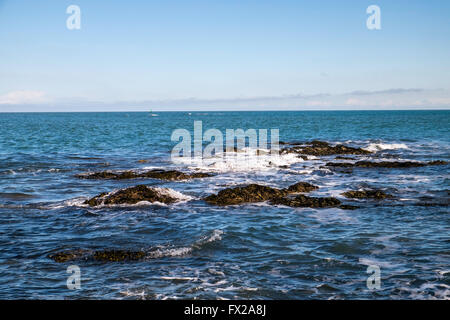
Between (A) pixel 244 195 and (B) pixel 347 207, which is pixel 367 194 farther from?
(A) pixel 244 195

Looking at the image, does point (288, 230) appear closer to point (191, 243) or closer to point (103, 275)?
point (191, 243)

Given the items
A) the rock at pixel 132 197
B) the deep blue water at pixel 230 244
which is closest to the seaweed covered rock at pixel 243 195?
the deep blue water at pixel 230 244

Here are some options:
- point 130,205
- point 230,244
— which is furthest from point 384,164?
point 230,244

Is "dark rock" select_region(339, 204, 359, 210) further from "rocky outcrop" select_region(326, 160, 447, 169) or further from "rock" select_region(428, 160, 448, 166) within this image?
"rock" select_region(428, 160, 448, 166)

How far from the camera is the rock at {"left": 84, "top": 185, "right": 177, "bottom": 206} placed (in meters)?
16.9

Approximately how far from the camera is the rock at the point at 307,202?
16.3 m

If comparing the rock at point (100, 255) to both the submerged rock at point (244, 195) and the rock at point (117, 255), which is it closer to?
the rock at point (117, 255)

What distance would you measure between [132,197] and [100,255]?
636 cm

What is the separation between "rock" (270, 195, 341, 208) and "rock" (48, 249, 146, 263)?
7.06m

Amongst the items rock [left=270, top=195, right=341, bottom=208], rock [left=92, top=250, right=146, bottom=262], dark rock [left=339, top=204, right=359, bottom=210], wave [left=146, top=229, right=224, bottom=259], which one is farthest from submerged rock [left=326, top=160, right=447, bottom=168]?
rock [left=92, top=250, right=146, bottom=262]

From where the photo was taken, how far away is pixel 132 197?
17.1m

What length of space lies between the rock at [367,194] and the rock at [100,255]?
32.1ft
